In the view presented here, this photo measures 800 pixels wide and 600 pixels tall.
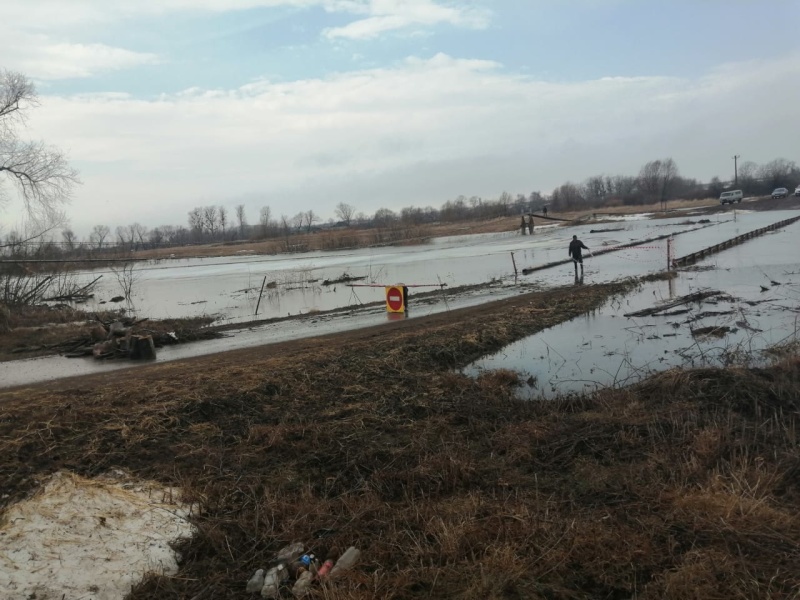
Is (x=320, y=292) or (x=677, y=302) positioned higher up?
(x=320, y=292)

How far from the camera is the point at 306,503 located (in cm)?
496

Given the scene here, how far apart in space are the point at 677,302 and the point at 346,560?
48.4 ft

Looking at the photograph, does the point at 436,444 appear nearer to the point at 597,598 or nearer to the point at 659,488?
the point at 659,488

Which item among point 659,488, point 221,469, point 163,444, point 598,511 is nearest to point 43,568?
point 221,469

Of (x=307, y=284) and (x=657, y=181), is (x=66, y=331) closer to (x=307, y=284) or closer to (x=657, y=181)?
(x=307, y=284)

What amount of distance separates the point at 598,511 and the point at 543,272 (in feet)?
79.4

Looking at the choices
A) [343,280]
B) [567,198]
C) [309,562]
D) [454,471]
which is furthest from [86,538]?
[567,198]

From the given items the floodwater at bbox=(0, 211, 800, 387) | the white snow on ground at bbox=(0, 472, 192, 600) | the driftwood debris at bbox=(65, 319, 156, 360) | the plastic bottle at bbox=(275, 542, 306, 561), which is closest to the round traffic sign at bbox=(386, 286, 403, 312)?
the floodwater at bbox=(0, 211, 800, 387)

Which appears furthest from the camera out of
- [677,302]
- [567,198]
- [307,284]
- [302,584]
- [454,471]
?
[567,198]

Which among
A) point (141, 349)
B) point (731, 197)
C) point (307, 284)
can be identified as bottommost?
point (141, 349)

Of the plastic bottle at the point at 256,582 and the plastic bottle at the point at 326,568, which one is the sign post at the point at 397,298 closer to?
the plastic bottle at the point at 326,568

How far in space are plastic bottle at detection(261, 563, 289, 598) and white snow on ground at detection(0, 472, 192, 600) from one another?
79 cm

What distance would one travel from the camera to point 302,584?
12.5 feet

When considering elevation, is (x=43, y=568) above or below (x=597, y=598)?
above
